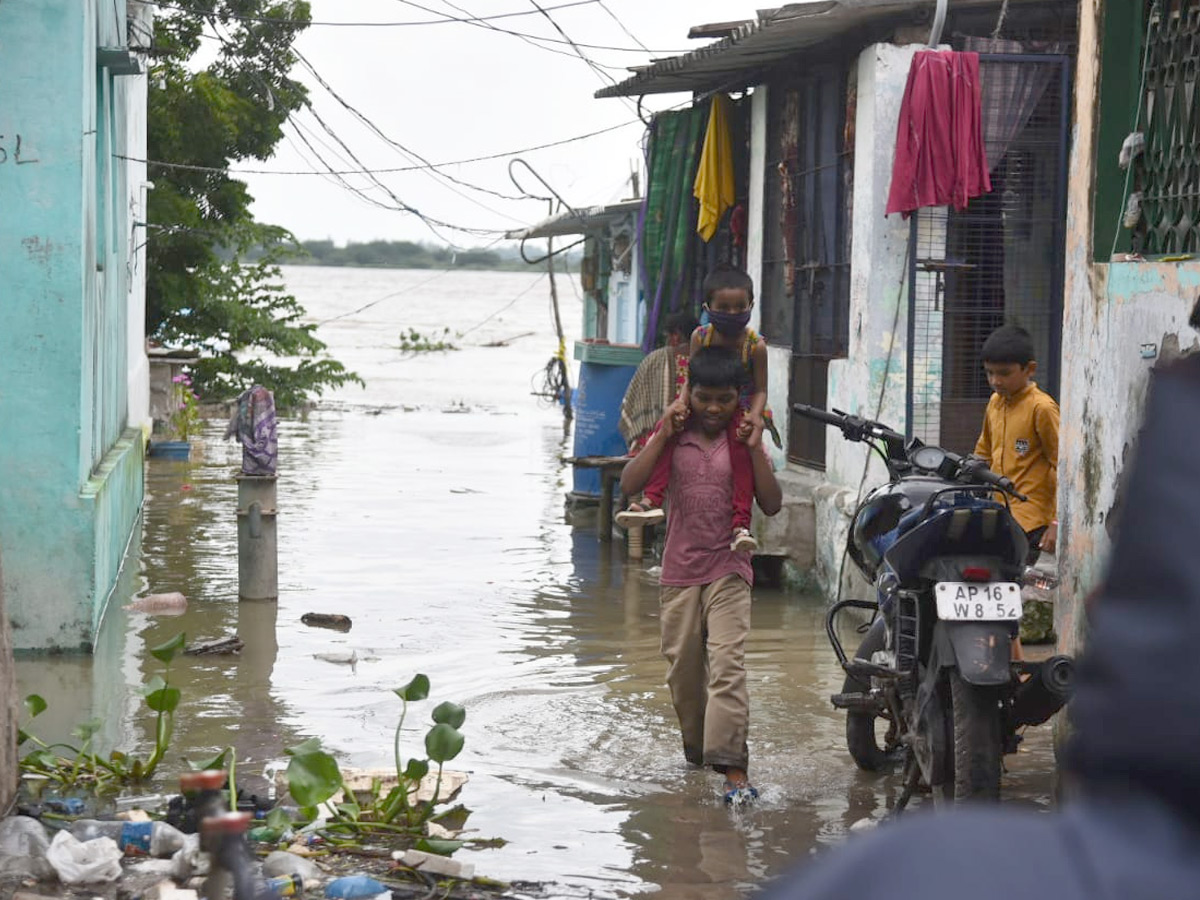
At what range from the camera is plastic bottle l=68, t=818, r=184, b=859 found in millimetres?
5211

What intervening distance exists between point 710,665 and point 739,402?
984 mm

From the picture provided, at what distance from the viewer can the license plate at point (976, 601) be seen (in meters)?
5.12

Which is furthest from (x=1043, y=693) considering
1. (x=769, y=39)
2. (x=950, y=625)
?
(x=769, y=39)

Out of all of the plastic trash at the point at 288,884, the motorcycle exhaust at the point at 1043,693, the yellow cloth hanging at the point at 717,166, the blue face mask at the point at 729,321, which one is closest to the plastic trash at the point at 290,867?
the plastic trash at the point at 288,884

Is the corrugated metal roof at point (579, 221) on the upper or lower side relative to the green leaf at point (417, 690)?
upper

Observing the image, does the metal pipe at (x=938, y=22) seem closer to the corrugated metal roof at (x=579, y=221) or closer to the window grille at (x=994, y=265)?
the window grille at (x=994, y=265)

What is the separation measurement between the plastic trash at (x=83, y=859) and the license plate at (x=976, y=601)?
259 centimetres

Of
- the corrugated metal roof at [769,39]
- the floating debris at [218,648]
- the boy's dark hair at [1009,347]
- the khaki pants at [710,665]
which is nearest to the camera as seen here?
the khaki pants at [710,665]

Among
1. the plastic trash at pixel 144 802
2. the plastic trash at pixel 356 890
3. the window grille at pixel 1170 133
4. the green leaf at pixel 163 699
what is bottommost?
the plastic trash at pixel 144 802

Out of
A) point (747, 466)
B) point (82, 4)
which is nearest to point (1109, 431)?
point (747, 466)

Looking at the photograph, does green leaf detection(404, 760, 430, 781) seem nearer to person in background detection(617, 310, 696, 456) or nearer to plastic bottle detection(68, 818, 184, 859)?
plastic bottle detection(68, 818, 184, 859)

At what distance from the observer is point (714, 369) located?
239 inches

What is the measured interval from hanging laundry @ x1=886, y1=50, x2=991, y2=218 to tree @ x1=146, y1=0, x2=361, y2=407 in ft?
39.5

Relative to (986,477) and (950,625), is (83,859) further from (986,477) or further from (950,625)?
(986,477)
